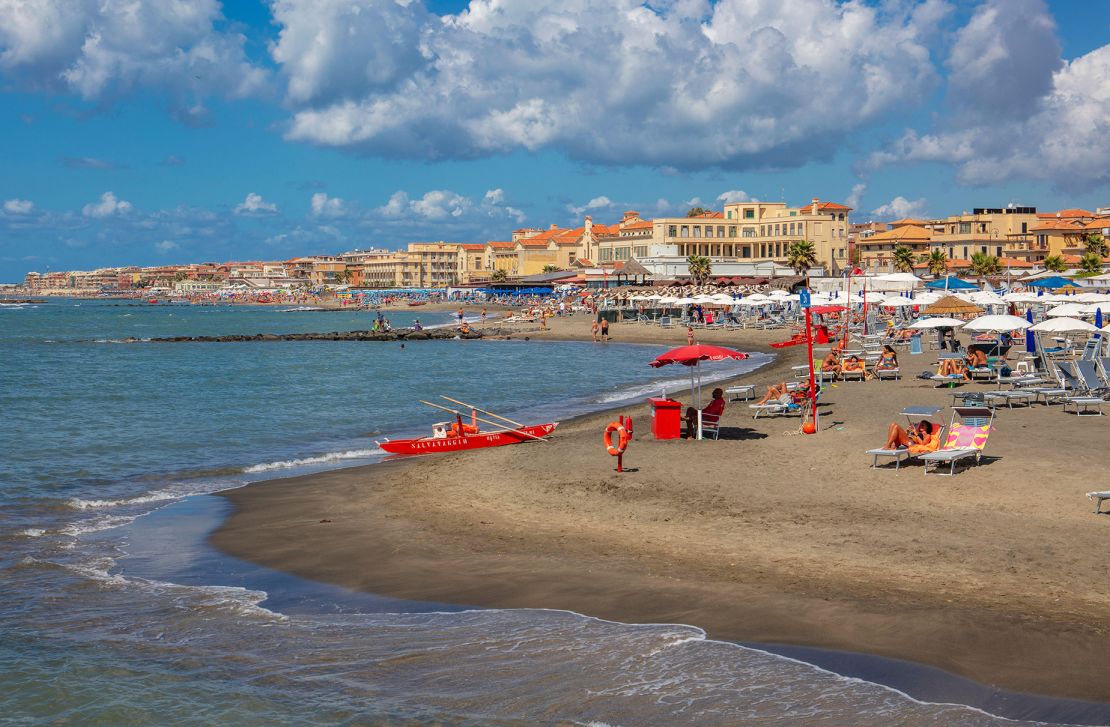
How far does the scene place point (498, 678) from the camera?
8016 mm

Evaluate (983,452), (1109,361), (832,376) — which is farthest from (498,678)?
(832,376)

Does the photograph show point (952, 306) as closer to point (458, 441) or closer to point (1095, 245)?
point (458, 441)

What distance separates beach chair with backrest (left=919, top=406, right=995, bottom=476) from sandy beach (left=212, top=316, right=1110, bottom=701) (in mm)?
285

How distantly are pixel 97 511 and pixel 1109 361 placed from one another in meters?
18.5

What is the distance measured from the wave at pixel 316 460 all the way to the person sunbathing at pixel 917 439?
1044 centimetres

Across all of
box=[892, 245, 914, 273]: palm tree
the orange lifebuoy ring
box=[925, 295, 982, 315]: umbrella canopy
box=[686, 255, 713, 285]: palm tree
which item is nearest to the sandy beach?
the orange lifebuoy ring

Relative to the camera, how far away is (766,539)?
11.3m

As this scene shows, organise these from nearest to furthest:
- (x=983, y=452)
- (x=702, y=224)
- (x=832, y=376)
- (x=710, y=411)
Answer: (x=983, y=452) < (x=710, y=411) < (x=832, y=376) < (x=702, y=224)

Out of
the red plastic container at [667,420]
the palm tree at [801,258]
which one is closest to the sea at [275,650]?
the red plastic container at [667,420]

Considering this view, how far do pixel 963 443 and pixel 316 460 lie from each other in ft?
39.6

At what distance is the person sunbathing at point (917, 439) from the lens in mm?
14352

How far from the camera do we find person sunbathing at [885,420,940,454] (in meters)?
14.4

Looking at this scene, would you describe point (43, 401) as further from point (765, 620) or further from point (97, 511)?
point (765, 620)

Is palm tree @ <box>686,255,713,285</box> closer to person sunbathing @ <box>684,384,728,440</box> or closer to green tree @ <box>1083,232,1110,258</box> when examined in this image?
green tree @ <box>1083,232,1110,258</box>
